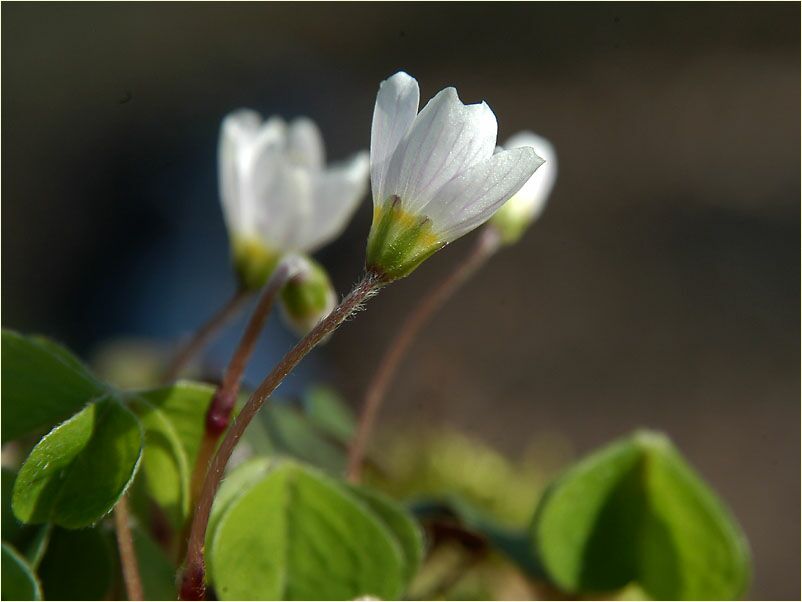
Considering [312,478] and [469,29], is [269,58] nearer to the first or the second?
[469,29]

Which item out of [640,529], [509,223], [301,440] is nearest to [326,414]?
[301,440]

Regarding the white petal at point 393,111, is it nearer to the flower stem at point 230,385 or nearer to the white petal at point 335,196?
the flower stem at point 230,385

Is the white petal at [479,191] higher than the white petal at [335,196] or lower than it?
higher

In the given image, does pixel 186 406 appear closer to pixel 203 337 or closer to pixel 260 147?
pixel 203 337

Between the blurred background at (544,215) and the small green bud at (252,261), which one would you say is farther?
the blurred background at (544,215)

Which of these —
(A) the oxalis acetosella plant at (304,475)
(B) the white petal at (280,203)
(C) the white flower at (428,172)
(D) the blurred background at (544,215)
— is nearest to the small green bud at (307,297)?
(A) the oxalis acetosella plant at (304,475)

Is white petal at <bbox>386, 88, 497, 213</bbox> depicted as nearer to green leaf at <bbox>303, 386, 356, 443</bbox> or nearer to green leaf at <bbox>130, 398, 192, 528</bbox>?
green leaf at <bbox>130, 398, 192, 528</bbox>
